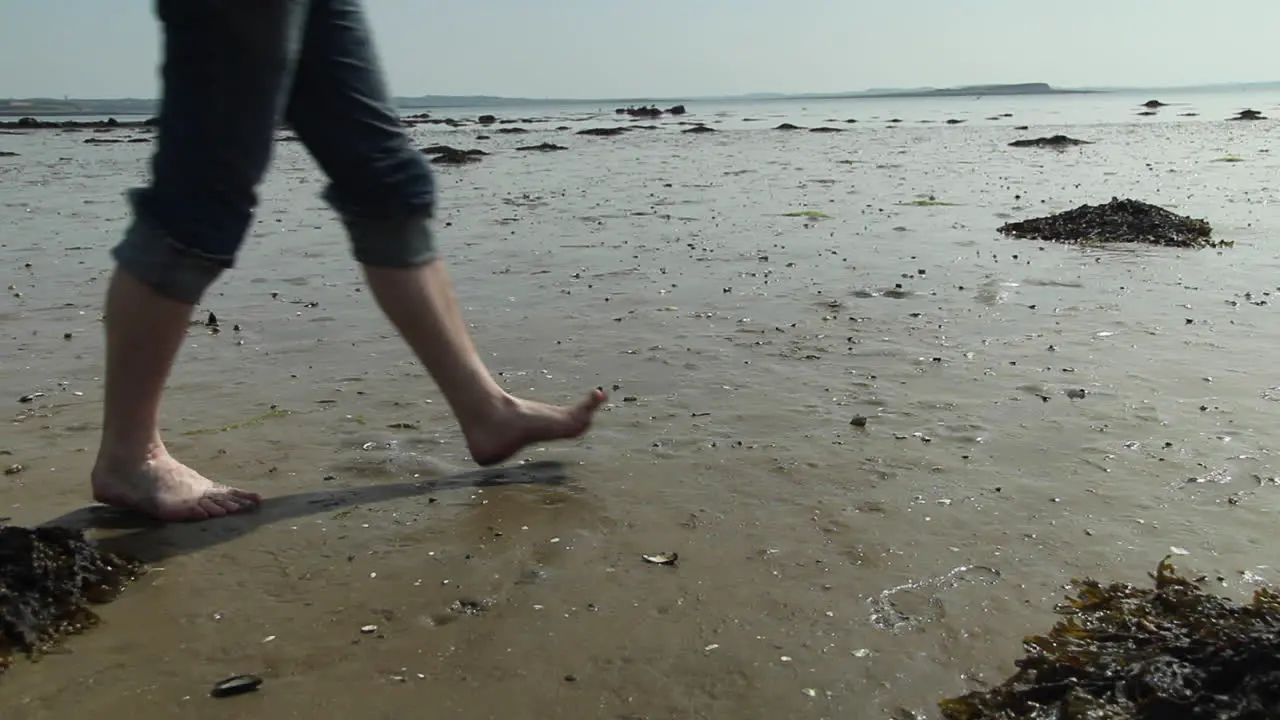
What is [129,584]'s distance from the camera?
1958mm

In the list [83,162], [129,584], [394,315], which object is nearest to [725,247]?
[394,315]

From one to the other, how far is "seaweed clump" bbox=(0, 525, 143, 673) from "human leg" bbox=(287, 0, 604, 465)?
777 mm

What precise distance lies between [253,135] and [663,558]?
1204 millimetres

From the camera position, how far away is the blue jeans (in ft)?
5.90

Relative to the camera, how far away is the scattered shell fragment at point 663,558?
205 cm

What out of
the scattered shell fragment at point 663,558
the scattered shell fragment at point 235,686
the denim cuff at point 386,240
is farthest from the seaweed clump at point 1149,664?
the denim cuff at point 386,240

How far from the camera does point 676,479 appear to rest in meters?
2.50

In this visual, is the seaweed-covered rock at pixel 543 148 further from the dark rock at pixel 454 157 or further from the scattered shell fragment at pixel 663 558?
the scattered shell fragment at pixel 663 558

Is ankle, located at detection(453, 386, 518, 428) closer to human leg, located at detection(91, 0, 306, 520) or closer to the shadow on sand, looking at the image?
the shadow on sand

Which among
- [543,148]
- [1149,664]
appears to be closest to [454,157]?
[543,148]

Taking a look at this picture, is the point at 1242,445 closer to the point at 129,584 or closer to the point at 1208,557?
the point at 1208,557

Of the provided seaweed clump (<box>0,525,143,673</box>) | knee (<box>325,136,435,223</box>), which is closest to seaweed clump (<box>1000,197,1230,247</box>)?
knee (<box>325,136,435,223</box>)

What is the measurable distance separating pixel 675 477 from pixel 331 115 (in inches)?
47.9

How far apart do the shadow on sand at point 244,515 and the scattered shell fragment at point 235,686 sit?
0.59 metres
